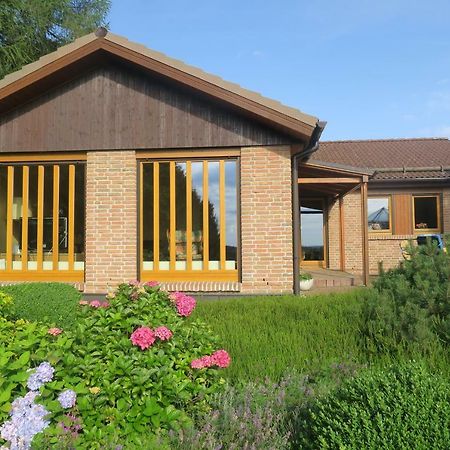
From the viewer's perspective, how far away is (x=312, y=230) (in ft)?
53.0

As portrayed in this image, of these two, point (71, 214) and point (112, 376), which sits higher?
point (71, 214)

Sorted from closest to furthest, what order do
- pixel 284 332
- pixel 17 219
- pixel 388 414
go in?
pixel 388 414, pixel 284 332, pixel 17 219

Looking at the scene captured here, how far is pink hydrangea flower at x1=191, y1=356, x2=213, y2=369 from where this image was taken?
11.2ft

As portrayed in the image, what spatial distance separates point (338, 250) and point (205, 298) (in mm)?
7866

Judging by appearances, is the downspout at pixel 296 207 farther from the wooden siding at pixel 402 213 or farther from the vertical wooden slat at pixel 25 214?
the wooden siding at pixel 402 213

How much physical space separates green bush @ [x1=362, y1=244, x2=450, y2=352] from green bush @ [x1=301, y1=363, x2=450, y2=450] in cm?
239

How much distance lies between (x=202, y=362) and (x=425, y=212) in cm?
1464

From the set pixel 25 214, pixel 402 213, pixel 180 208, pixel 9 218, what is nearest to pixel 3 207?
pixel 9 218

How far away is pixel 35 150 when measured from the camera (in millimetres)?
9625

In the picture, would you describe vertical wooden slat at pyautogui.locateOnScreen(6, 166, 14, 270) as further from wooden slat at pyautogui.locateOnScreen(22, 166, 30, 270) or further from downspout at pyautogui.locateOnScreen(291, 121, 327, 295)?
downspout at pyautogui.locateOnScreen(291, 121, 327, 295)

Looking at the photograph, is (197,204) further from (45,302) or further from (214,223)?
(45,302)

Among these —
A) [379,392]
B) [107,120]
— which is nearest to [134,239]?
[107,120]

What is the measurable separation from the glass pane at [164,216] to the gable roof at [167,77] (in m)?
1.77

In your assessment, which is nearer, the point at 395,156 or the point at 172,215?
the point at 172,215
